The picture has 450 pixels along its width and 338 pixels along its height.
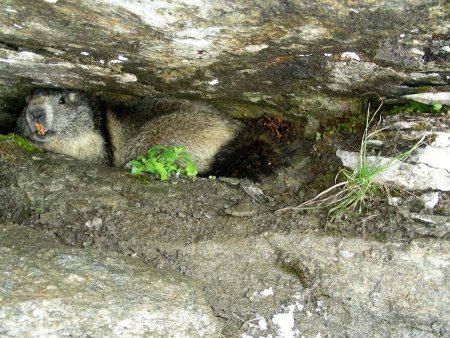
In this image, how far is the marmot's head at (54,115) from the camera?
599cm

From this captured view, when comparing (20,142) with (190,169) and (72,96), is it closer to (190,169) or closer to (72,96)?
(72,96)

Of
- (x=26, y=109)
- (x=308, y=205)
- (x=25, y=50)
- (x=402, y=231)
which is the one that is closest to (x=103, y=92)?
(x=26, y=109)

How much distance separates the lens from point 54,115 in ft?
20.5

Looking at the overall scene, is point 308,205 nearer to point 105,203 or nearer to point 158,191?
point 158,191

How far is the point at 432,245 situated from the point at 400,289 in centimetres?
42

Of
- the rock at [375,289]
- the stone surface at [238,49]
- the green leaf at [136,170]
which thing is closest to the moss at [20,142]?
the stone surface at [238,49]

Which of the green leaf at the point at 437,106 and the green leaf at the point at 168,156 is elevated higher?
the green leaf at the point at 437,106

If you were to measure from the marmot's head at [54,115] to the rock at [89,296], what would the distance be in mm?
2148

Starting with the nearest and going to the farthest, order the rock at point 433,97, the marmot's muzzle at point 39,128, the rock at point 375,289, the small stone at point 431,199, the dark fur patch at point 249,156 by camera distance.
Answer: the rock at point 375,289 → the small stone at point 431,199 → the rock at point 433,97 → the dark fur patch at point 249,156 → the marmot's muzzle at point 39,128

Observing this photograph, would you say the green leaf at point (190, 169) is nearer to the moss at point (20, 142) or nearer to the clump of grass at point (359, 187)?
the clump of grass at point (359, 187)

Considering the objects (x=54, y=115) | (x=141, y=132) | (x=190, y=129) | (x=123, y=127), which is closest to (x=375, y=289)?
(x=190, y=129)

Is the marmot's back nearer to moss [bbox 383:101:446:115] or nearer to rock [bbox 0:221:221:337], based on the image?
moss [bbox 383:101:446:115]

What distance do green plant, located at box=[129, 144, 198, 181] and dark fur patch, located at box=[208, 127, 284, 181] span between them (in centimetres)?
40

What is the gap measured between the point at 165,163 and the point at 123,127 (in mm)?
1146
